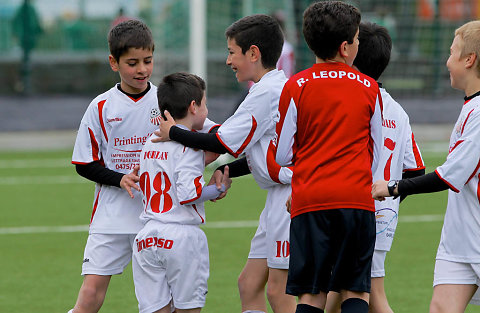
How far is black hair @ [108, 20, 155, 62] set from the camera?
4832mm

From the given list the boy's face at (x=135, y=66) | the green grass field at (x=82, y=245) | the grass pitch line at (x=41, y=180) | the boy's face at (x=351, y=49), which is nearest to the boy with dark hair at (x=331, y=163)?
the boy's face at (x=351, y=49)

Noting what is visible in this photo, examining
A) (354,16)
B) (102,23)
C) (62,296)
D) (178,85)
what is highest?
(102,23)

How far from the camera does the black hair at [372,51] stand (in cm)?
473

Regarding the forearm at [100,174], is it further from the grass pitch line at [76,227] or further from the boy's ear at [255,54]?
the grass pitch line at [76,227]

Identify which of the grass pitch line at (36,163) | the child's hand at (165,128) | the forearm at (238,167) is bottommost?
the grass pitch line at (36,163)

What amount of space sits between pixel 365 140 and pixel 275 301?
110 centimetres

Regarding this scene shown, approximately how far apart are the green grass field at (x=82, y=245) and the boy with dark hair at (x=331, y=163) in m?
1.99

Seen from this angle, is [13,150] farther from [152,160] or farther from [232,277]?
[152,160]

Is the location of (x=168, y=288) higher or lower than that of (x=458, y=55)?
lower

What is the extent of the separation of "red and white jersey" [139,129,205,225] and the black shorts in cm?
60

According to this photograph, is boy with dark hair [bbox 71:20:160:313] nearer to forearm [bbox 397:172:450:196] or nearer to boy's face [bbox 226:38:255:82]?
boy's face [bbox 226:38:255:82]

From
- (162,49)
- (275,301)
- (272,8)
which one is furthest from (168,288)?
(272,8)

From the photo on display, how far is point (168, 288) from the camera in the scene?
4.54 m

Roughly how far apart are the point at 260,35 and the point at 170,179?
2.83ft
